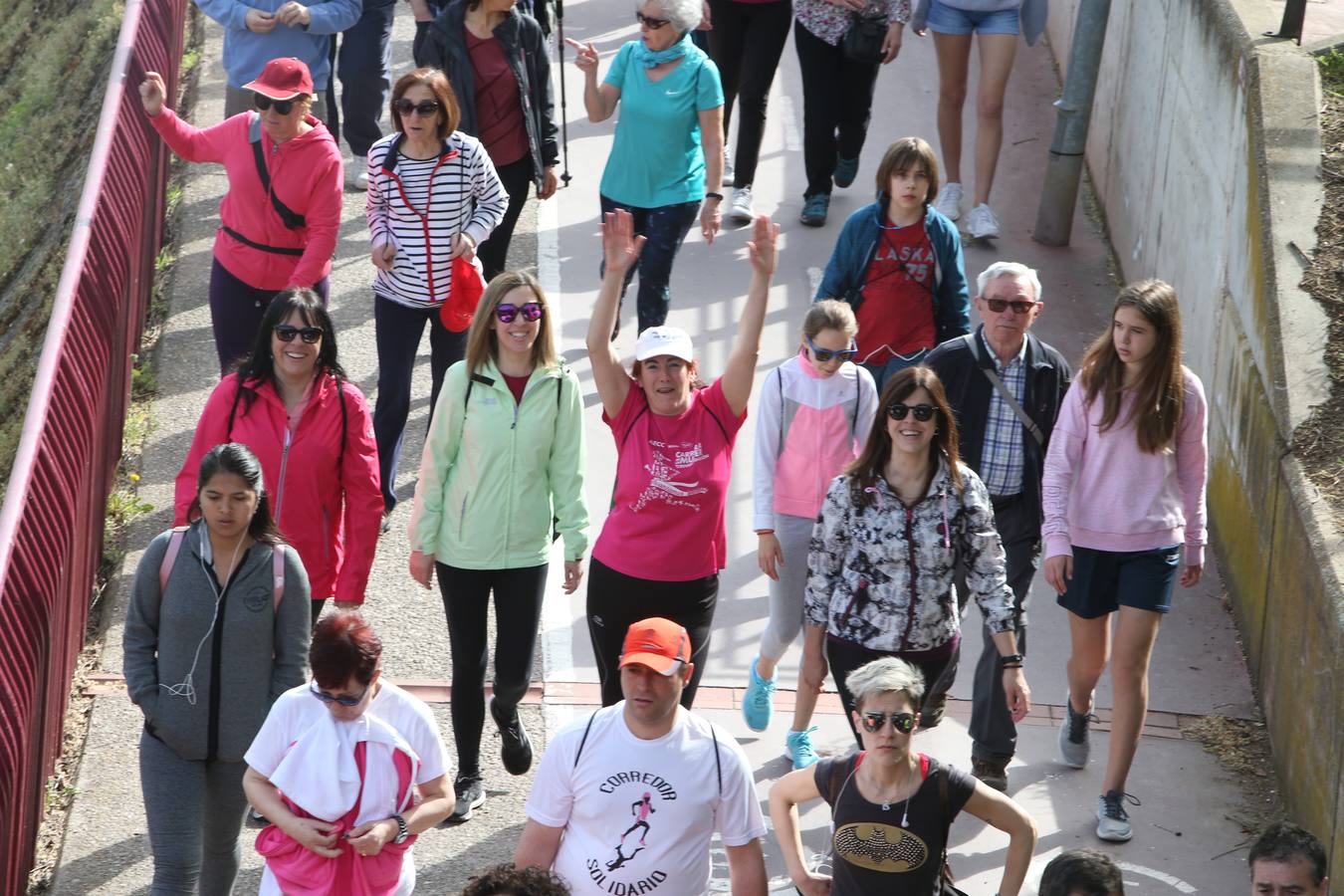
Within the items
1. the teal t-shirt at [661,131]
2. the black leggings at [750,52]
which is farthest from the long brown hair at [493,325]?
the black leggings at [750,52]

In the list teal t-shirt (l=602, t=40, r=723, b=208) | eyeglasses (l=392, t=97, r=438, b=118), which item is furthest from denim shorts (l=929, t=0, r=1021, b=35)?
eyeglasses (l=392, t=97, r=438, b=118)

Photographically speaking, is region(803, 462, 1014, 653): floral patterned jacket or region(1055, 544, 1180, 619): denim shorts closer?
region(803, 462, 1014, 653): floral patterned jacket

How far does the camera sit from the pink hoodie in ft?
22.7

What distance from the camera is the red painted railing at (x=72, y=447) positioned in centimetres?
680

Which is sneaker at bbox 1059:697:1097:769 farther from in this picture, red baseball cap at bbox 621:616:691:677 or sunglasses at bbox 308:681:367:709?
sunglasses at bbox 308:681:367:709

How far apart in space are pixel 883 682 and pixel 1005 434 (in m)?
2.11

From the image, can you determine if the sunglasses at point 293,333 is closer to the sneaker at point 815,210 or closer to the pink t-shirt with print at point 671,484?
the pink t-shirt with print at point 671,484

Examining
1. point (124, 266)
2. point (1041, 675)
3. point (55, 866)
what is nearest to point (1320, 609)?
point (1041, 675)

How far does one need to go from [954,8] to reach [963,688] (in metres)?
5.07

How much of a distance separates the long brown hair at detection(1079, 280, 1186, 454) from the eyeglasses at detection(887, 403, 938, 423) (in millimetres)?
935

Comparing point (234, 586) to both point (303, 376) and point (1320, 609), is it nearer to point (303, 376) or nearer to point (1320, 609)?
point (303, 376)

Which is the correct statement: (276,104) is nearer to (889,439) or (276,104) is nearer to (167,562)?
(167,562)

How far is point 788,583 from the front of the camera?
741 centimetres

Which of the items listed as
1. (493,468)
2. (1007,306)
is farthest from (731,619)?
(1007,306)
